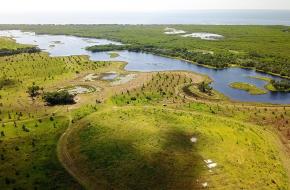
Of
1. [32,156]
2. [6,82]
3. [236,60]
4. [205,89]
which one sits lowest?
[32,156]

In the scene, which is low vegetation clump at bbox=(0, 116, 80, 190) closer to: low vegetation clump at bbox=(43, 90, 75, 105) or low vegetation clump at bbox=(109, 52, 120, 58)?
low vegetation clump at bbox=(43, 90, 75, 105)

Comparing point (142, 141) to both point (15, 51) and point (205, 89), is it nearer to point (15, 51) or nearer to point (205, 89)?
point (205, 89)

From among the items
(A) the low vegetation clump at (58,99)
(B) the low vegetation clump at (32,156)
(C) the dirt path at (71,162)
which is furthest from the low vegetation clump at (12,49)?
(C) the dirt path at (71,162)

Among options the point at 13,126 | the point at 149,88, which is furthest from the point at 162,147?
the point at 149,88

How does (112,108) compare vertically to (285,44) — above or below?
below

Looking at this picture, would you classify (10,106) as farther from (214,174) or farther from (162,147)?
(214,174)

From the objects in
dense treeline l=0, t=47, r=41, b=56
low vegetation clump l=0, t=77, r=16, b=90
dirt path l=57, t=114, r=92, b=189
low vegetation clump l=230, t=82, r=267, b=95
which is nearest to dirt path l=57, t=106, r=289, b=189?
dirt path l=57, t=114, r=92, b=189

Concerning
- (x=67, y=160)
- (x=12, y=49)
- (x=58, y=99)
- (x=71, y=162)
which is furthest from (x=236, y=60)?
(x=12, y=49)

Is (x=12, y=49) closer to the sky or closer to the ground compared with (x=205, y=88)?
closer to the sky
